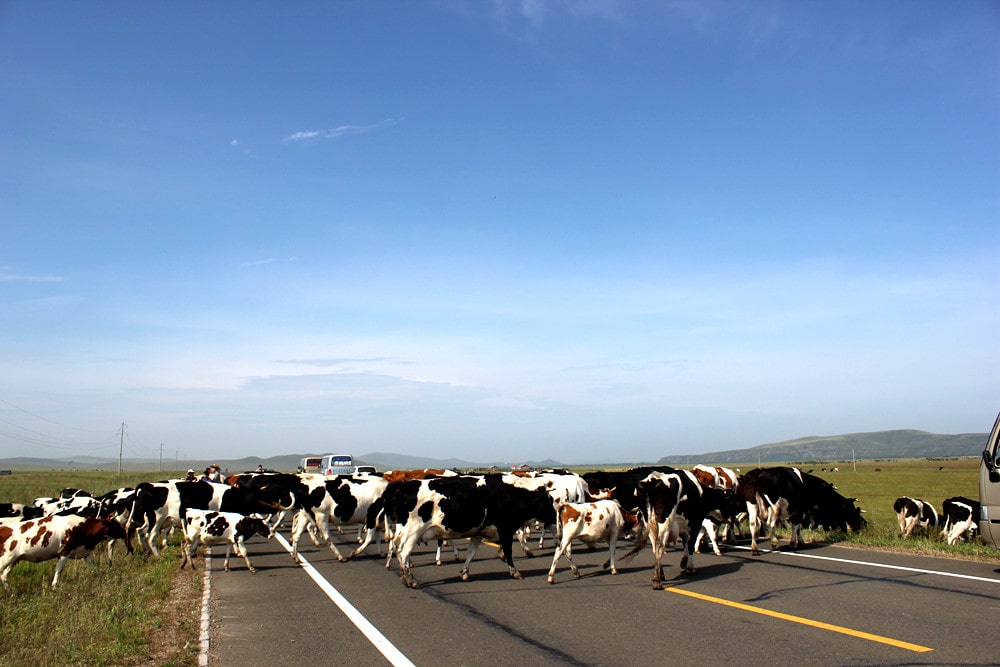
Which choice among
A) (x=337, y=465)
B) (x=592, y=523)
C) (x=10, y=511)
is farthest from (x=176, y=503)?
(x=337, y=465)

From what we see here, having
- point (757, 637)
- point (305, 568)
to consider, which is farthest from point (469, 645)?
point (305, 568)

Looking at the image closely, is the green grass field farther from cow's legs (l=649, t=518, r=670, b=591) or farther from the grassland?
cow's legs (l=649, t=518, r=670, b=591)

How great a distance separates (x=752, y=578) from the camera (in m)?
11.9

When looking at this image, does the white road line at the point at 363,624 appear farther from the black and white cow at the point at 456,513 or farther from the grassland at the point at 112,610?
the grassland at the point at 112,610

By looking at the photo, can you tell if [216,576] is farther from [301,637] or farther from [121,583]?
[301,637]

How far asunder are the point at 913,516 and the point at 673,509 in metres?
10.7

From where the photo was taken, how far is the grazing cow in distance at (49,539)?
42.7ft

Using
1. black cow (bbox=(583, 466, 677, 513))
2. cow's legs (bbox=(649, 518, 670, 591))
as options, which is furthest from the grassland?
cow's legs (bbox=(649, 518, 670, 591))

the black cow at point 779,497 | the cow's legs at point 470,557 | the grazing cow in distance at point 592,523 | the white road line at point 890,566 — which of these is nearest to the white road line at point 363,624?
the cow's legs at point 470,557

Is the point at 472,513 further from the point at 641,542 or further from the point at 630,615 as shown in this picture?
the point at 630,615

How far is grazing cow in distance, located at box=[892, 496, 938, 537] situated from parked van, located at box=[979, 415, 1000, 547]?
332 inches

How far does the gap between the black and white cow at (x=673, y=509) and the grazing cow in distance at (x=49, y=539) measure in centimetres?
989

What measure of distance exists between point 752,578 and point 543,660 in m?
5.82

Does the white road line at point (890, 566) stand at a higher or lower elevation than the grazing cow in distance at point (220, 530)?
lower
